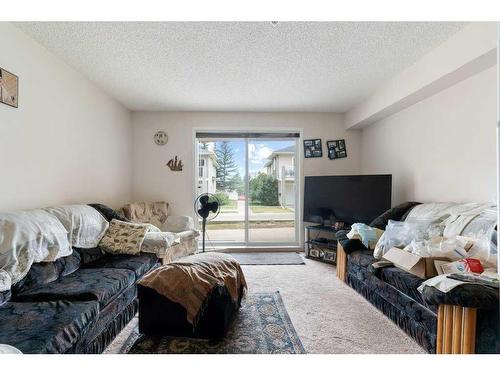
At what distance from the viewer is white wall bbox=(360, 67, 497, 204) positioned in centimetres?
241

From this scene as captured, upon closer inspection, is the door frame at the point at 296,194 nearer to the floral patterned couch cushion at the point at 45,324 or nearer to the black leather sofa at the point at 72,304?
the black leather sofa at the point at 72,304

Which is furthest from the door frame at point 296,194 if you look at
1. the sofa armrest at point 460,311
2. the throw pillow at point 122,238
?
the sofa armrest at point 460,311

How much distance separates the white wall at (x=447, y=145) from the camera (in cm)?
241

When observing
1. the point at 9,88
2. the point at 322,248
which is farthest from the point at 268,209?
the point at 9,88

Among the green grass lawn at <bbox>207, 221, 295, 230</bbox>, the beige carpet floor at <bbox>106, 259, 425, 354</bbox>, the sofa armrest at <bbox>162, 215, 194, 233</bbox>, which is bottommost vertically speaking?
the beige carpet floor at <bbox>106, 259, 425, 354</bbox>

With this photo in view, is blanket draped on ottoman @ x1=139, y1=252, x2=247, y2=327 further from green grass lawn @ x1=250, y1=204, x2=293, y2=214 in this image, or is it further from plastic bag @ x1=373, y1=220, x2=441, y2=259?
green grass lawn @ x1=250, y1=204, x2=293, y2=214

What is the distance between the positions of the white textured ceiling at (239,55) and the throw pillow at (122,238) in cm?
172

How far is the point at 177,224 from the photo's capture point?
4.18m

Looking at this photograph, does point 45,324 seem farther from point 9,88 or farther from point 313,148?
point 313,148

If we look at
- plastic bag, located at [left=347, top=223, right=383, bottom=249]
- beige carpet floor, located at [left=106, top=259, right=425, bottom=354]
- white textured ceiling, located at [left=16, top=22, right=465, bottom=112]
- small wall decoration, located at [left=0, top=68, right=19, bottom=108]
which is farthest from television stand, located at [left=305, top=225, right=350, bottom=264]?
small wall decoration, located at [left=0, top=68, right=19, bottom=108]

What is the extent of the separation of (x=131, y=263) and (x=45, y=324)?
3.75 feet

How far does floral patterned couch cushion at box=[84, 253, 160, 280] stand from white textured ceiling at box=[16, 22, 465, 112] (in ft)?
6.49

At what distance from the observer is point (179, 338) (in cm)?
198
